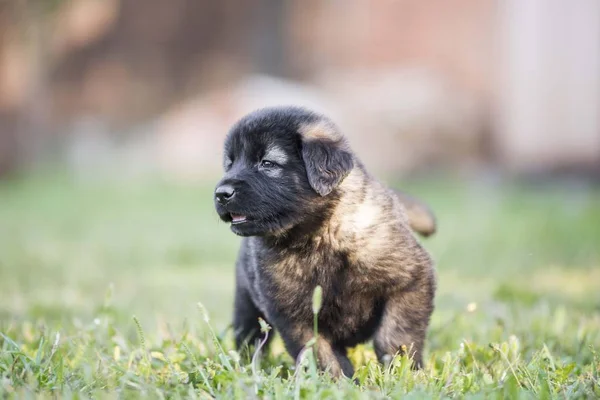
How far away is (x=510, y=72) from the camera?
507 inches

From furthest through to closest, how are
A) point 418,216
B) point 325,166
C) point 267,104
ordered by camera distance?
point 267,104 → point 418,216 → point 325,166

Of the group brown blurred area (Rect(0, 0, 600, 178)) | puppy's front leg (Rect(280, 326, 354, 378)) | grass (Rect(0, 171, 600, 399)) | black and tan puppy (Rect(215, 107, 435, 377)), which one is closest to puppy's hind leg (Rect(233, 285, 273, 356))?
grass (Rect(0, 171, 600, 399))

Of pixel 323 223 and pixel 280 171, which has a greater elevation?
pixel 280 171

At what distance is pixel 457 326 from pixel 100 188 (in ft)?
33.1

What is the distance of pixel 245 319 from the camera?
402 centimetres

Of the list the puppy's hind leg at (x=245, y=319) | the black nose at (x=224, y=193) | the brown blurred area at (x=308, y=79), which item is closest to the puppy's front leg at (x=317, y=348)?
the black nose at (x=224, y=193)

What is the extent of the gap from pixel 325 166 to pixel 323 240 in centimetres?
30

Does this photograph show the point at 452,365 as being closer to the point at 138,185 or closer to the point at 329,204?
the point at 329,204

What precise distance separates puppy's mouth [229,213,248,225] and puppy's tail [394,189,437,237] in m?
0.87

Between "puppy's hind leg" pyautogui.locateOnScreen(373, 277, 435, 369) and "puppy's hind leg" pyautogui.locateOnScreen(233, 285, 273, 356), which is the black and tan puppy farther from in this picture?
"puppy's hind leg" pyautogui.locateOnScreen(233, 285, 273, 356)

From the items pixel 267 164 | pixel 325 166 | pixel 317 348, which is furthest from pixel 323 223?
pixel 317 348

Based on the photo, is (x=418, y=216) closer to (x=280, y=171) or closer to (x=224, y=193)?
(x=280, y=171)

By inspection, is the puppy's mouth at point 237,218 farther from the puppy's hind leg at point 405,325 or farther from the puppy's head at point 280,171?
the puppy's hind leg at point 405,325

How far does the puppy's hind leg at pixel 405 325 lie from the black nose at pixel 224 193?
29.4 inches
